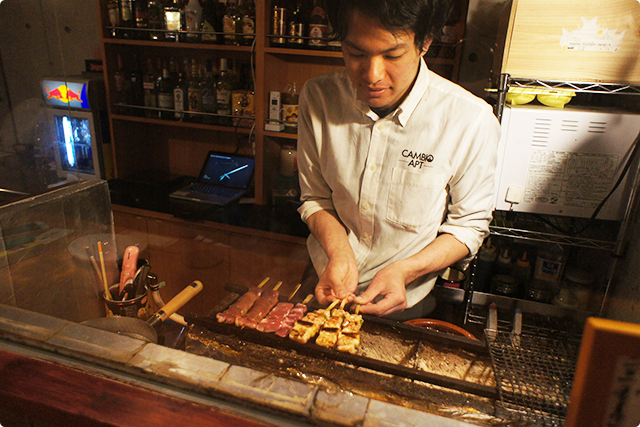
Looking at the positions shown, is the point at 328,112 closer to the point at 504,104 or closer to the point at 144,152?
the point at 504,104

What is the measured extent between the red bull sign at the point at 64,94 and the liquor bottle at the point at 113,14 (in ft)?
1.82

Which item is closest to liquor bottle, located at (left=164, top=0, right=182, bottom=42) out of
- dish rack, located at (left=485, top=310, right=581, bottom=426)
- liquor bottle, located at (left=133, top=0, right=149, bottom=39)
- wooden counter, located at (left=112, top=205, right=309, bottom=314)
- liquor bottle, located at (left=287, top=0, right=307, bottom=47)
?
liquor bottle, located at (left=133, top=0, right=149, bottom=39)

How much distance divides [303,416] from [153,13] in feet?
Answer: 8.72

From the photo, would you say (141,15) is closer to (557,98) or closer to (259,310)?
(259,310)

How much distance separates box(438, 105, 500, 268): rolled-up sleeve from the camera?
1268 mm

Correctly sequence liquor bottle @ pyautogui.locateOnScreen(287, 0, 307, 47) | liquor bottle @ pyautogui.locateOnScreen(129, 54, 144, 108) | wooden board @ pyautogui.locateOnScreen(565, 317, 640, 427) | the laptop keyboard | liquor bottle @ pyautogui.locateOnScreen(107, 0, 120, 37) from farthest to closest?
liquor bottle @ pyautogui.locateOnScreen(129, 54, 144, 108) < the laptop keyboard < liquor bottle @ pyautogui.locateOnScreen(107, 0, 120, 37) < liquor bottle @ pyautogui.locateOnScreen(287, 0, 307, 47) < wooden board @ pyautogui.locateOnScreen(565, 317, 640, 427)

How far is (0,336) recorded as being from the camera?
709mm

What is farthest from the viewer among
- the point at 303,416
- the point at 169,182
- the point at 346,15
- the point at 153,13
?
the point at 169,182

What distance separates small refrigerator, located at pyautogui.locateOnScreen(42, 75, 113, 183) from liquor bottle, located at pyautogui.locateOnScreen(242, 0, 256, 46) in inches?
36.5

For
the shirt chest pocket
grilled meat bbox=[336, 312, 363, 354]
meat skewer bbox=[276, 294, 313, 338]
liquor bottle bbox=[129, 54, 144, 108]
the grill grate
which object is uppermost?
liquor bottle bbox=[129, 54, 144, 108]

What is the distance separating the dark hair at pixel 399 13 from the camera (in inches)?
36.1

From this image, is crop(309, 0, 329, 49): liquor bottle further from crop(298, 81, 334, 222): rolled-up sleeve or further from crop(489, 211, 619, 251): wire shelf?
crop(489, 211, 619, 251): wire shelf

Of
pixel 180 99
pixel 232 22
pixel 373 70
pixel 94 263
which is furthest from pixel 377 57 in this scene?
pixel 180 99

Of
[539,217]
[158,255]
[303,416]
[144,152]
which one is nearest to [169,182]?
[144,152]
